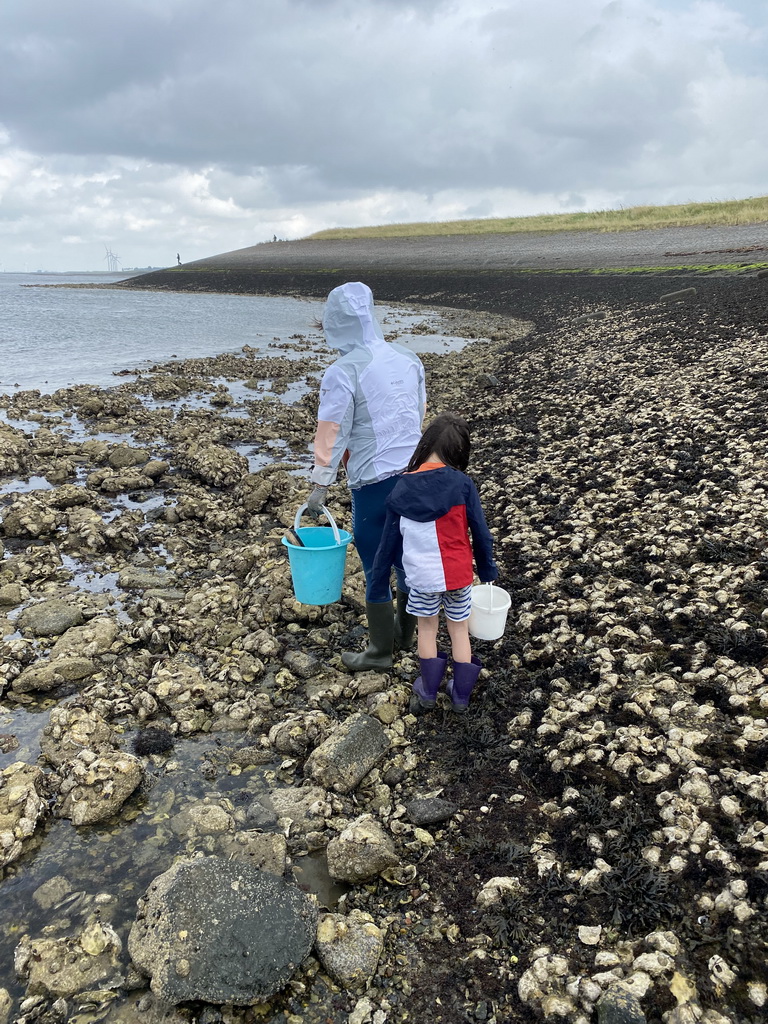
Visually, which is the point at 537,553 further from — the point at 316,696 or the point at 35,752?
the point at 35,752

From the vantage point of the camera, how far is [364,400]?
170 inches

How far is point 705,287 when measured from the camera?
22203mm

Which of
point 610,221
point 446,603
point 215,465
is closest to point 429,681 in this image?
point 446,603

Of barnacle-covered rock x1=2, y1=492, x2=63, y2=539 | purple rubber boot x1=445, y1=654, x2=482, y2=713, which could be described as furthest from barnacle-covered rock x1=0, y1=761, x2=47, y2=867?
barnacle-covered rock x1=2, y1=492, x2=63, y2=539

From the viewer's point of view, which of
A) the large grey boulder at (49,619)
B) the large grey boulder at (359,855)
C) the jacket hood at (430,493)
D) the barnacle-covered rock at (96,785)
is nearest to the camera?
the large grey boulder at (359,855)

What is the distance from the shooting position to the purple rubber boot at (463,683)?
163 inches

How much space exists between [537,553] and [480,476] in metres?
3.01

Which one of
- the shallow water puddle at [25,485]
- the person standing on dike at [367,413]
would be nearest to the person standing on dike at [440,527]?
the person standing on dike at [367,413]

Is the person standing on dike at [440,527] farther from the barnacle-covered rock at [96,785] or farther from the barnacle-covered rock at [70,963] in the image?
the barnacle-covered rock at [70,963]

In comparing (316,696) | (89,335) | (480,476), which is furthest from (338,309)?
(89,335)

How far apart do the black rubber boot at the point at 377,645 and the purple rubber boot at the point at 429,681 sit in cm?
44

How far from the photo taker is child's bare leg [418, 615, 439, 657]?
4145 mm

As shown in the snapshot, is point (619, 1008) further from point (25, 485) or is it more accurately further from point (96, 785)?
point (25, 485)

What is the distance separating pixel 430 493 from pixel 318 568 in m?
1.49
